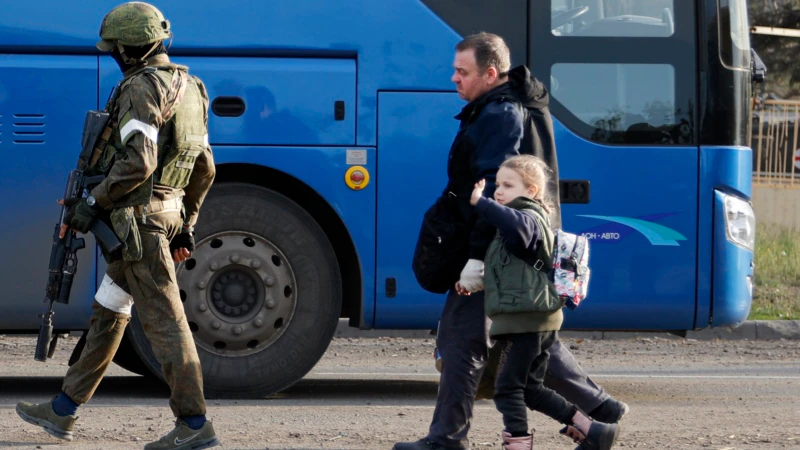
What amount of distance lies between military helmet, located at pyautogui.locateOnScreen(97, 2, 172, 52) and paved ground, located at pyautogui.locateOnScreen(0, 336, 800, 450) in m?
1.68

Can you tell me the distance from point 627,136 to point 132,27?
299 cm

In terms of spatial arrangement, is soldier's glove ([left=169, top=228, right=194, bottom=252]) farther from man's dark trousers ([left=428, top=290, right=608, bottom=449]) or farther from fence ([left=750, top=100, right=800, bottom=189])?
fence ([left=750, top=100, right=800, bottom=189])

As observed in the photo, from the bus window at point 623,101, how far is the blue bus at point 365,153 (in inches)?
0.4

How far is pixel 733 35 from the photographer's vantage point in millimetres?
7398

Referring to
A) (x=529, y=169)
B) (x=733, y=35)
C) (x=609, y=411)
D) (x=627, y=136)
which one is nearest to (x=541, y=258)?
(x=529, y=169)

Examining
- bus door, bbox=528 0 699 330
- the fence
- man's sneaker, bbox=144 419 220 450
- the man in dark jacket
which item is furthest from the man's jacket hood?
the fence

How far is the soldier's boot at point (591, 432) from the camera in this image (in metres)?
5.46

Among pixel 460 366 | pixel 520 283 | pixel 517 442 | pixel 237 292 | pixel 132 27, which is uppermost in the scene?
pixel 132 27

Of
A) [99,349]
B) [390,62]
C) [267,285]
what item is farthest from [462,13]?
[99,349]

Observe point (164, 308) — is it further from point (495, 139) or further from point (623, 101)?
point (623, 101)

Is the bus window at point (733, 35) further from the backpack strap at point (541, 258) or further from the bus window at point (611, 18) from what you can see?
the backpack strap at point (541, 258)

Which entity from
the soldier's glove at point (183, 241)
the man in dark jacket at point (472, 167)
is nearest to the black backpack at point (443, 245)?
the man in dark jacket at point (472, 167)

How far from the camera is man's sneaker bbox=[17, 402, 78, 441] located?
18.7 feet

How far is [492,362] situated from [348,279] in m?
2.00
